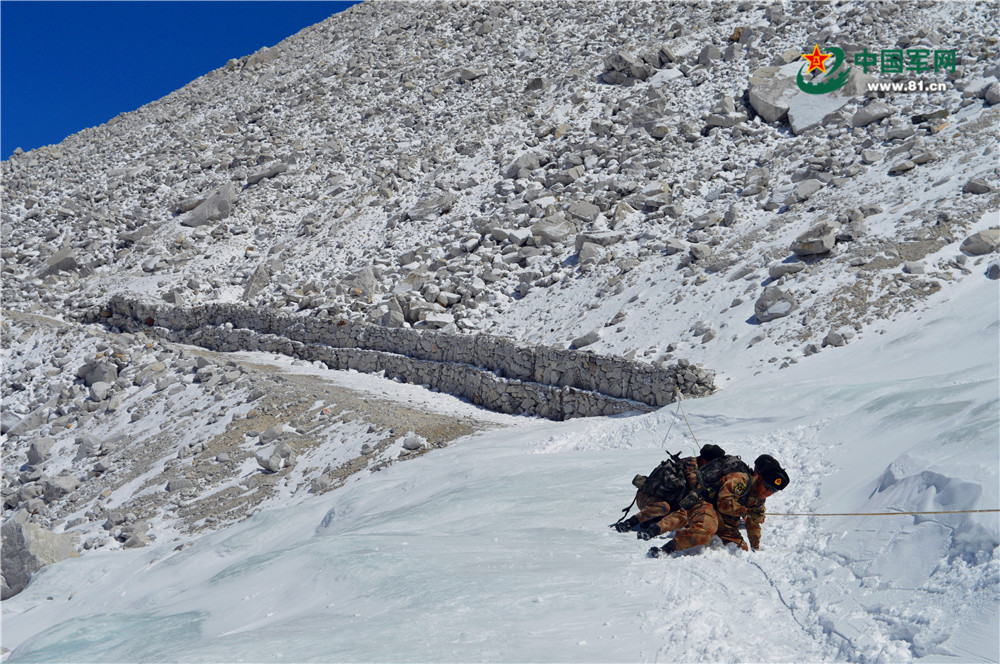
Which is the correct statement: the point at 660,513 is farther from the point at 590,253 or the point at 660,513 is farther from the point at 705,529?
the point at 590,253

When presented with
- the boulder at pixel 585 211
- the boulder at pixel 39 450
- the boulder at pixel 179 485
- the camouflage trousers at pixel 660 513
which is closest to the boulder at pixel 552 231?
the boulder at pixel 585 211

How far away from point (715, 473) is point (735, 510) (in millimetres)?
305

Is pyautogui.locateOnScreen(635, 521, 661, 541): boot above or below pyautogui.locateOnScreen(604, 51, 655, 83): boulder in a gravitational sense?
below

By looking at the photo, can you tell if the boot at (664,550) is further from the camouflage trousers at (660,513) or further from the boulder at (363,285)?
the boulder at (363,285)

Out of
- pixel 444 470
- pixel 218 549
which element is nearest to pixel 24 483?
pixel 218 549

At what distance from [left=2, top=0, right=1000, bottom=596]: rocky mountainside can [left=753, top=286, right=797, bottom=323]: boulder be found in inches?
1.3

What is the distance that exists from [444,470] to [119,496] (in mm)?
5853

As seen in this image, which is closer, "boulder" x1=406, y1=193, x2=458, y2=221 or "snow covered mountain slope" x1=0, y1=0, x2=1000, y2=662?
"snow covered mountain slope" x1=0, y1=0, x2=1000, y2=662

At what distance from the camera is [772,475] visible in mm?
4801

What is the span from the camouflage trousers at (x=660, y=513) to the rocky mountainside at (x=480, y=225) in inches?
214

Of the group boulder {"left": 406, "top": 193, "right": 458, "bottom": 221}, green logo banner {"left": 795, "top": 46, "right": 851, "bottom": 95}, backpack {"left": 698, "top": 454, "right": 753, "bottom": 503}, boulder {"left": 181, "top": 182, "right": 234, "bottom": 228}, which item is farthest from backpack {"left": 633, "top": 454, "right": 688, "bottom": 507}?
boulder {"left": 181, "top": 182, "right": 234, "bottom": 228}

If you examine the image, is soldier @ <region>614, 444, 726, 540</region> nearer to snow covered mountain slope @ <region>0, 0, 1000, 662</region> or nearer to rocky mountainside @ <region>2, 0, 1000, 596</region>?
snow covered mountain slope @ <region>0, 0, 1000, 662</region>

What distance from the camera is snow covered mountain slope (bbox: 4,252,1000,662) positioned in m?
3.73

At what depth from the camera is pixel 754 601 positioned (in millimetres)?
4203
